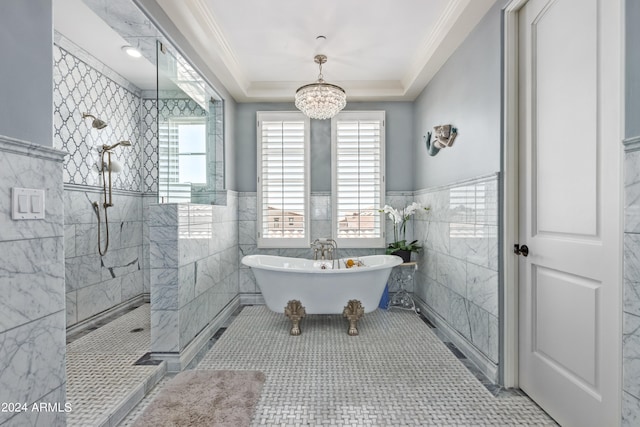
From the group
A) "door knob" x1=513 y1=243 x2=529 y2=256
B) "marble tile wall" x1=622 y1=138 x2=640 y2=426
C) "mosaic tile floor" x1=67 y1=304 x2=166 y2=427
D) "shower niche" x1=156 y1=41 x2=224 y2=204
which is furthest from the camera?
"shower niche" x1=156 y1=41 x2=224 y2=204

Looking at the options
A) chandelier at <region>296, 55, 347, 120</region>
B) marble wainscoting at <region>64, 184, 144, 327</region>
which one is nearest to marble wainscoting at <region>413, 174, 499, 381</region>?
chandelier at <region>296, 55, 347, 120</region>

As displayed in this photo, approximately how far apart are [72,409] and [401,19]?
3.27 m

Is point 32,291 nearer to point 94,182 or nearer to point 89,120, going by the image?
point 94,182

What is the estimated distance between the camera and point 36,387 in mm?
1236

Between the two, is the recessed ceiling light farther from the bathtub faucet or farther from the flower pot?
the flower pot

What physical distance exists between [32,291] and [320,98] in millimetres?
2311

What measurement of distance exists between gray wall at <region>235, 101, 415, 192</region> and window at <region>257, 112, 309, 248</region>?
0.39 ft

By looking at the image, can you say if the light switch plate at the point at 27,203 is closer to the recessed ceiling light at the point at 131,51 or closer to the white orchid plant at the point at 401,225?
the recessed ceiling light at the point at 131,51

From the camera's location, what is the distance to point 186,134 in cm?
296

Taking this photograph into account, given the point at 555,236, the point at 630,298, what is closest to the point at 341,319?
the point at 555,236

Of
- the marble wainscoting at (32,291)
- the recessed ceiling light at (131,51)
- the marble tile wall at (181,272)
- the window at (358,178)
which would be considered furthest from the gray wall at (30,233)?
the window at (358,178)

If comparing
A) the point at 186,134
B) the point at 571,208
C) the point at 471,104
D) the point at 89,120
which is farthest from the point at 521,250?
the point at 89,120

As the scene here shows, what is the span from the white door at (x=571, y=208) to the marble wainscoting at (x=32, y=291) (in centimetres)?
231

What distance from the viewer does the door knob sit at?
77.5 inches
